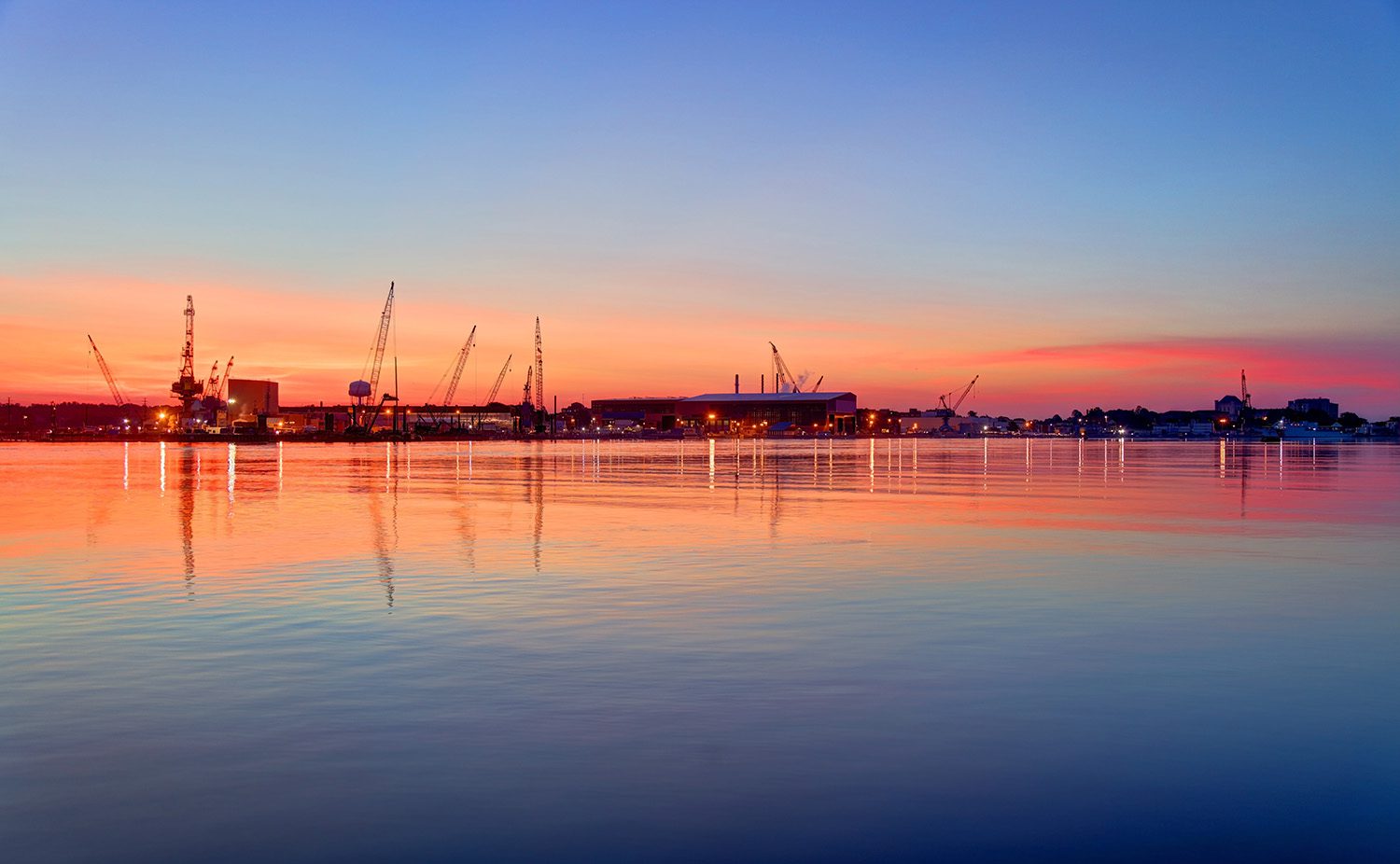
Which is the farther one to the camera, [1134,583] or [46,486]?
[46,486]

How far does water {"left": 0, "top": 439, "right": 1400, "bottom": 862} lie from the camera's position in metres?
9.22

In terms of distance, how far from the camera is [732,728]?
11.9m

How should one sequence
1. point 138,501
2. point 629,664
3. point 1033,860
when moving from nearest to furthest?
point 1033,860 < point 629,664 < point 138,501

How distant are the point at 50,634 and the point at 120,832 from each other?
964cm

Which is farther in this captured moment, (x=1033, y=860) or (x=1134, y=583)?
(x=1134, y=583)

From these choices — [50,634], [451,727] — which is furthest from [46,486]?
[451,727]

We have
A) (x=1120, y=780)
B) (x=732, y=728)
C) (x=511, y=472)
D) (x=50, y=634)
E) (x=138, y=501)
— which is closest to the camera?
(x=1120, y=780)

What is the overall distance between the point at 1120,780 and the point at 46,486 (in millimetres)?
A: 60954

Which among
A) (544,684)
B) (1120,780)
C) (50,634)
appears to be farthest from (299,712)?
(1120,780)

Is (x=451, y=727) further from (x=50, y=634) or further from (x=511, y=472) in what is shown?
(x=511, y=472)

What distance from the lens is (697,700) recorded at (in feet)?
43.2

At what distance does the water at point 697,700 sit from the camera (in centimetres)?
922

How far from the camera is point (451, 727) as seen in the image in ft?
39.1

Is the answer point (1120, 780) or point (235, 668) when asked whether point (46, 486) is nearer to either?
point (235, 668)
